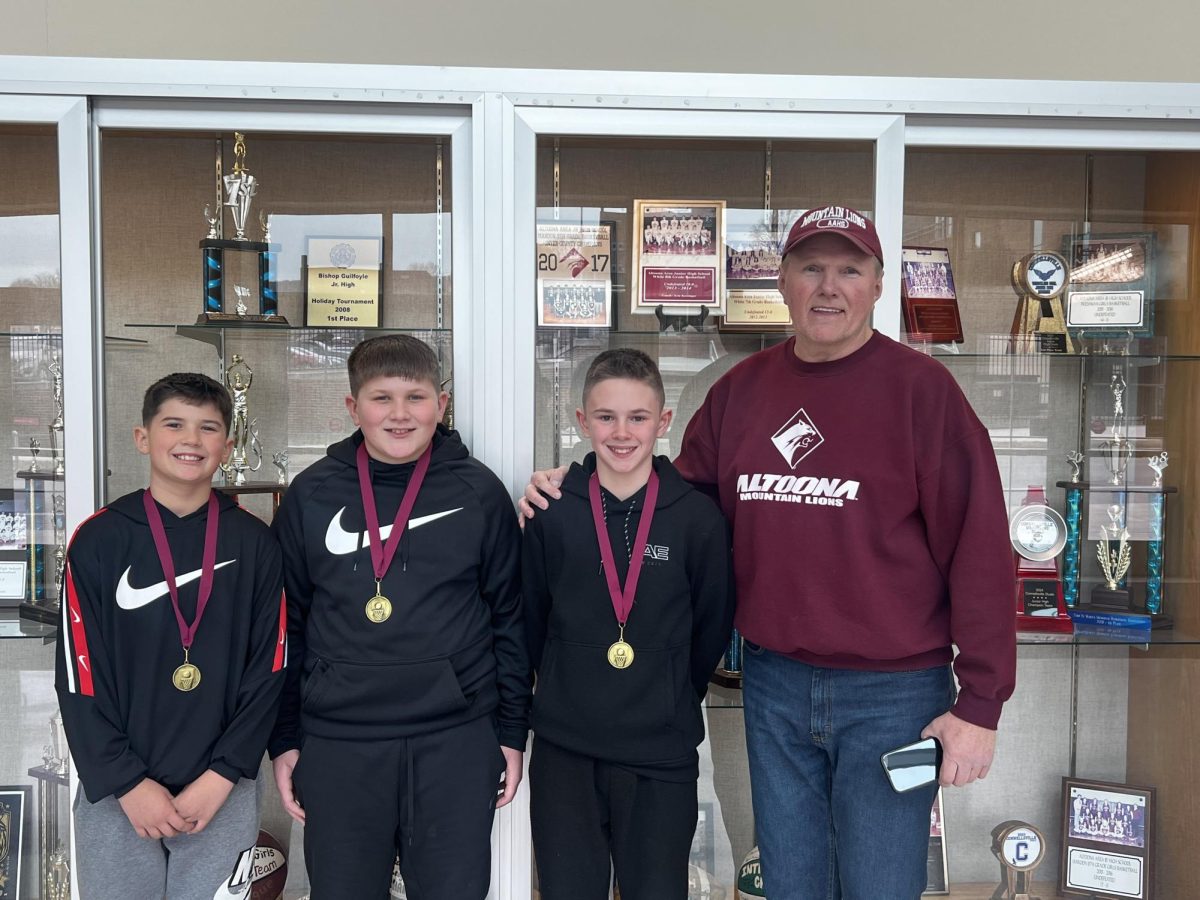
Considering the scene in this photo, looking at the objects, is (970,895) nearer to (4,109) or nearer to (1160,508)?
(1160,508)

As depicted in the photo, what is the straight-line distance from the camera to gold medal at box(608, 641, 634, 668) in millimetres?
1790

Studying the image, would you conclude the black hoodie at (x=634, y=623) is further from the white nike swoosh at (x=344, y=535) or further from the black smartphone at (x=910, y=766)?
the black smartphone at (x=910, y=766)

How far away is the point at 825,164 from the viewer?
86.1 inches

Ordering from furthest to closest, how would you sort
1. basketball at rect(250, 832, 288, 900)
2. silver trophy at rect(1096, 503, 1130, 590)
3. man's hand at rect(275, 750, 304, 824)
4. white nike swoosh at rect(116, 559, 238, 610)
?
silver trophy at rect(1096, 503, 1130, 590) → basketball at rect(250, 832, 288, 900) → man's hand at rect(275, 750, 304, 824) → white nike swoosh at rect(116, 559, 238, 610)

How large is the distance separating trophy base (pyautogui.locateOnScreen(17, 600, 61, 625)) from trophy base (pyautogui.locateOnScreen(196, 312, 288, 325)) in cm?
84

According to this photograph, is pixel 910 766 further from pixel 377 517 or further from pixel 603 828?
pixel 377 517

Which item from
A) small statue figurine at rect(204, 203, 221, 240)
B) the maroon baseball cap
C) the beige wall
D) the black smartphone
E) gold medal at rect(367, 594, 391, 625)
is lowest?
the black smartphone

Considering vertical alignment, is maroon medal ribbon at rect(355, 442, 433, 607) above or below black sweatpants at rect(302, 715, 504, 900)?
→ above

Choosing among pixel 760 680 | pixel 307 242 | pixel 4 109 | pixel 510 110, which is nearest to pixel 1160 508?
pixel 760 680

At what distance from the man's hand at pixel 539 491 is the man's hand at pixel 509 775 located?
52cm

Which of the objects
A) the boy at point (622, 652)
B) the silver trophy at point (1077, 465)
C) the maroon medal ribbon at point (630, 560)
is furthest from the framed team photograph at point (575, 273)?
the silver trophy at point (1077, 465)

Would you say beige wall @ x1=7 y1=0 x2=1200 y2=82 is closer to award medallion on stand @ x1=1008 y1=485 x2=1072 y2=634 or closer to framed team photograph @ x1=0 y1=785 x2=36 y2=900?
award medallion on stand @ x1=1008 y1=485 x2=1072 y2=634

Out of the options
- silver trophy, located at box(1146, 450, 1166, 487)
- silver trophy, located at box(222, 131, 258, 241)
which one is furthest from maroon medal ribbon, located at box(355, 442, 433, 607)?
silver trophy, located at box(1146, 450, 1166, 487)

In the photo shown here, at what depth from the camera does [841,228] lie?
1.71m
